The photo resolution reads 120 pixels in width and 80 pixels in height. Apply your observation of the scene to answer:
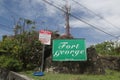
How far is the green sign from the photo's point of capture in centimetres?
1168

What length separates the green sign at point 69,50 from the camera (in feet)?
38.3

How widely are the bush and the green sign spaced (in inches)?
71.3

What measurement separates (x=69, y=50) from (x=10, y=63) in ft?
9.75

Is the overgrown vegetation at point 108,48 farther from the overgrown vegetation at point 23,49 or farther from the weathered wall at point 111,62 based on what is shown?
the overgrown vegetation at point 23,49

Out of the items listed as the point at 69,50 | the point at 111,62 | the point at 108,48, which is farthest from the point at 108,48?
the point at 69,50

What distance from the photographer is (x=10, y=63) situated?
11.7 m

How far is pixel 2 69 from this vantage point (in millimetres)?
12312

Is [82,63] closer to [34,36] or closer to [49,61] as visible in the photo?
[49,61]

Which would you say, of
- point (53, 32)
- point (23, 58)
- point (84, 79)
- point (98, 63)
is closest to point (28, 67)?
point (23, 58)

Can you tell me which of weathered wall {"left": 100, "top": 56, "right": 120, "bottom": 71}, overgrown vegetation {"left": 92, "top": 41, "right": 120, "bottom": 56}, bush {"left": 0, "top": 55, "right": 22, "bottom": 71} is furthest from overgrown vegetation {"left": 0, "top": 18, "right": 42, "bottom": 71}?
overgrown vegetation {"left": 92, "top": 41, "right": 120, "bottom": 56}

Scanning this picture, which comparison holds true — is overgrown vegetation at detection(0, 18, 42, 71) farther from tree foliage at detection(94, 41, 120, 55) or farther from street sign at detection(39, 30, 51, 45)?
tree foliage at detection(94, 41, 120, 55)

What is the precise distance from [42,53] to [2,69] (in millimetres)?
2227

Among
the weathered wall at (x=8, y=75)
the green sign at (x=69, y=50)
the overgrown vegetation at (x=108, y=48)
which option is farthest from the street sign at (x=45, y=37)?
the overgrown vegetation at (x=108, y=48)

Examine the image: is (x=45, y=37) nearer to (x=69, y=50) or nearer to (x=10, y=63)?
(x=69, y=50)
